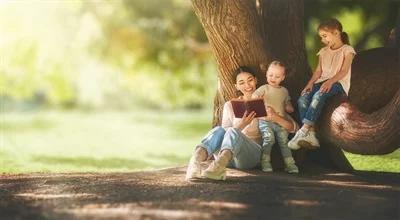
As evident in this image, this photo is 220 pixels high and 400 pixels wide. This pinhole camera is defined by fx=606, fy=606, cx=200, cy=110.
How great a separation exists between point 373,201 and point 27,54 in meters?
10.5

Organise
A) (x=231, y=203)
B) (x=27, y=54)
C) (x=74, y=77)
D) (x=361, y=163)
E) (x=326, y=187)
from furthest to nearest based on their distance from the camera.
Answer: (x=74, y=77), (x=27, y=54), (x=361, y=163), (x=326, y=187), (x=231, y=203)

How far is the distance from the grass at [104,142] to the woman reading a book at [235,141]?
1274mm

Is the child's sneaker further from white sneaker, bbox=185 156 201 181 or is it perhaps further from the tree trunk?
the tree trunk

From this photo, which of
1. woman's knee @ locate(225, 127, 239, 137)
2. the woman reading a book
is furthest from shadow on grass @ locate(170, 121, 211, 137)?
woman's knee @ locate(225, 127, 239, 137)

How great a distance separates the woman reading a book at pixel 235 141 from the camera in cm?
542

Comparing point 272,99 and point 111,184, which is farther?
point 272,99

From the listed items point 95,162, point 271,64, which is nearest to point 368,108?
point 271,64

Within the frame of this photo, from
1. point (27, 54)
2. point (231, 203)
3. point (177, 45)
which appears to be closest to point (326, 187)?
point (231, 203)

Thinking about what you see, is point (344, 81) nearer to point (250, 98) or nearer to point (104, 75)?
point (250, 98)

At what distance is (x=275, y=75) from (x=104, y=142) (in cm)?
669

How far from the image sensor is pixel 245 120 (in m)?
5.82

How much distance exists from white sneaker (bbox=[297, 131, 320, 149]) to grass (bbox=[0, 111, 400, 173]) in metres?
0.92

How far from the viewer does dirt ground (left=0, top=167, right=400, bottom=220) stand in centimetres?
462

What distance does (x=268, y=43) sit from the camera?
6.09m
